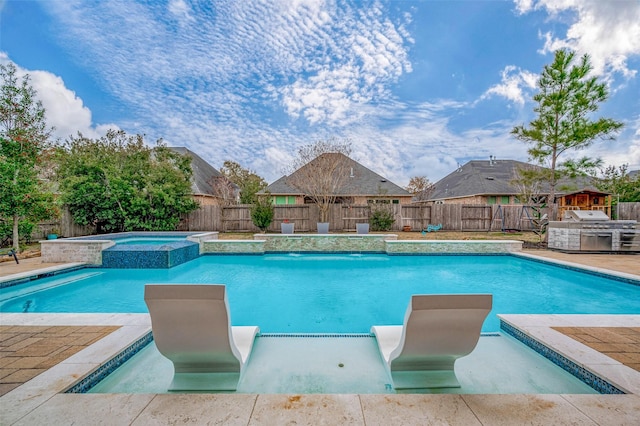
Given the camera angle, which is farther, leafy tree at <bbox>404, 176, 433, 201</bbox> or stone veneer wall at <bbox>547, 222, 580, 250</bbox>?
leafy tree at <bbox>404, 176, 433, 201</bbox>

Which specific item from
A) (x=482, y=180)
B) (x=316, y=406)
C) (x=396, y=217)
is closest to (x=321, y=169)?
(x=396, y=217)

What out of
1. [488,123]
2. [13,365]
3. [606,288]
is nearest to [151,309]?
[13,365]

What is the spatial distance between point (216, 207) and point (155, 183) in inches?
134

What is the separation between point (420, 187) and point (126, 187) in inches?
1072

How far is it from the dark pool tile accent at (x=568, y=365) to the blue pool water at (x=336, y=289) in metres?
0.94

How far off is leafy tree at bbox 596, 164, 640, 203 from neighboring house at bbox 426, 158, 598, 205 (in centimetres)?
308

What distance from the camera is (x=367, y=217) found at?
16.7 m

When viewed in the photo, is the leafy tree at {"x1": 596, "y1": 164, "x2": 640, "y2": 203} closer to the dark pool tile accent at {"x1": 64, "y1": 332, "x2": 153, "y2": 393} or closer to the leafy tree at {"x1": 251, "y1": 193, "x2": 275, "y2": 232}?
the leafy tree at {"x1": 251, "y1": 193, "x2": 275, "y2": 232}

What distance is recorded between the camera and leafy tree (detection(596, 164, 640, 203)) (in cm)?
2198

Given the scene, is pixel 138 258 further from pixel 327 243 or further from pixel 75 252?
pixel 327 243

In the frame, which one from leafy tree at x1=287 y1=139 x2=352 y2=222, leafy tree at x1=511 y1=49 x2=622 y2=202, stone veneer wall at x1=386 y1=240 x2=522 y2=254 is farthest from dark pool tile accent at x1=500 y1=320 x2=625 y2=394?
leafy tree at x1=287 y1=139 x2=352 y2=222

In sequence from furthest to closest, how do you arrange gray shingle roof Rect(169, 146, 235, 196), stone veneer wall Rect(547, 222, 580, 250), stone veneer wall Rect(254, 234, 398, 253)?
gray shingle roof Rect(169, 146, 235, 196), stone veneer wall Rect(254, 234, 398, 253), stone veneer wall Rect(547, 222, 580, 250)

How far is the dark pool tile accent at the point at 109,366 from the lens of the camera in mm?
2223

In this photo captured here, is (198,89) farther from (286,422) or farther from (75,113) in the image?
(286,422)
